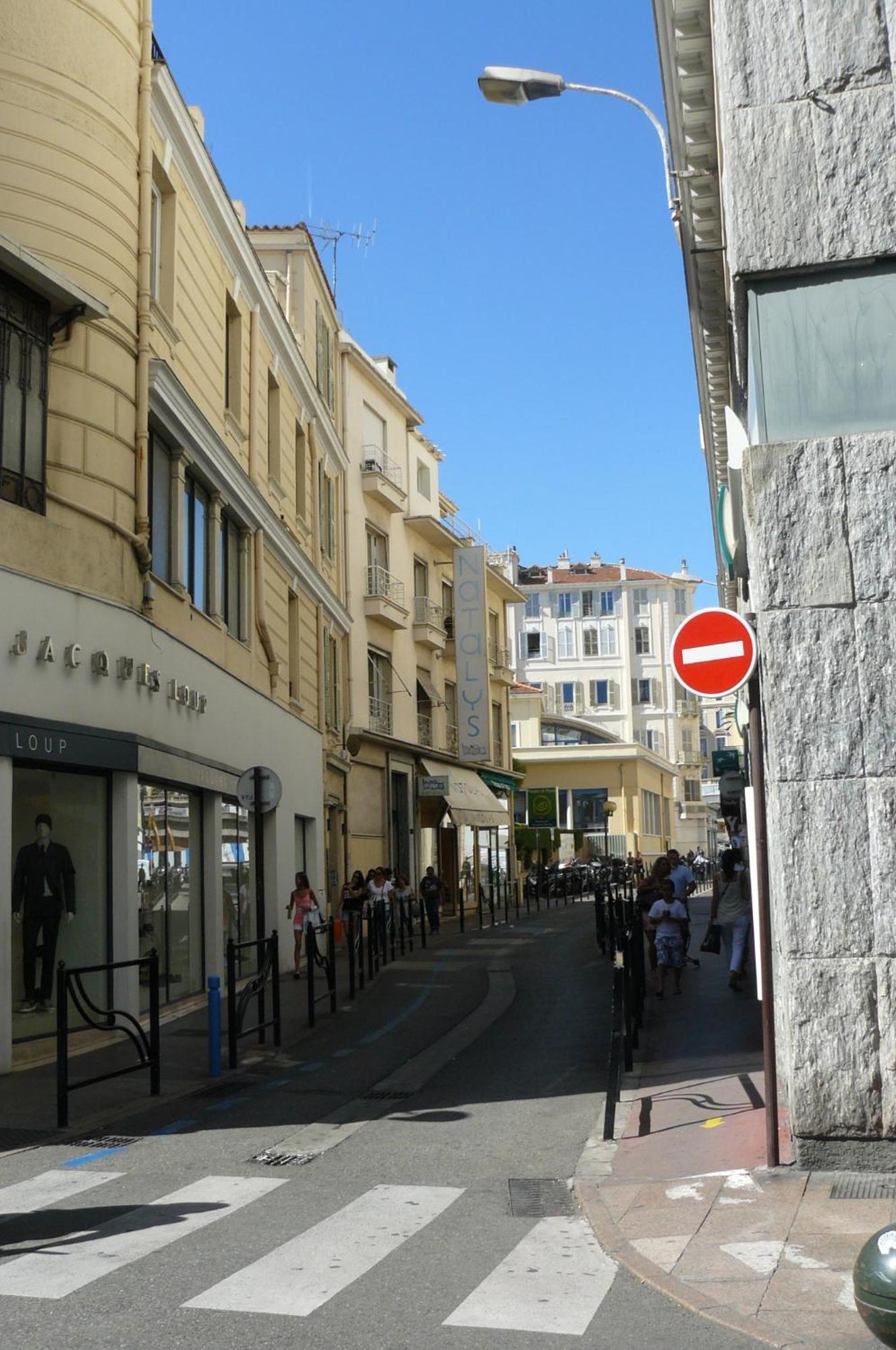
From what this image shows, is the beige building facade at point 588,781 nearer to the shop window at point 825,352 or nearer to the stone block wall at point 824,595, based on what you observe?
the shop window at point 825,352

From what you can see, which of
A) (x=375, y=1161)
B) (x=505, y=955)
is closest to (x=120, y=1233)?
(x=375, y=1161)

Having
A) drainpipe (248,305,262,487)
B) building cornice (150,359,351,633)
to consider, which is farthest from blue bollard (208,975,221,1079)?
drainpipe (248,305,262,487)

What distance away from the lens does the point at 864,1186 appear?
6875 millimetres

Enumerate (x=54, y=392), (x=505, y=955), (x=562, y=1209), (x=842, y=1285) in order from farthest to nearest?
(x=505, y=955)
(x=54, y=392)
(x=562, y=1209)
(x=842, y=1285)

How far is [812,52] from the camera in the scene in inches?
323

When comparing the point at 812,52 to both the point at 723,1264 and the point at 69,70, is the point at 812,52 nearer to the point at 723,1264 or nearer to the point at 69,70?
the point at 723,1264

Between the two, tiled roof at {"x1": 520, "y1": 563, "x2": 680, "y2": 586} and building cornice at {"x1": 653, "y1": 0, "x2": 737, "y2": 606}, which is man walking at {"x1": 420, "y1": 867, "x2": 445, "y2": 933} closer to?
building cornice at {"x1": 653, "y1": 0, "x2": 737, "y2": 606}

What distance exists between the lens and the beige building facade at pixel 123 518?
507 inches

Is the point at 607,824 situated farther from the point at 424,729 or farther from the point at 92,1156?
the point at 92,1156

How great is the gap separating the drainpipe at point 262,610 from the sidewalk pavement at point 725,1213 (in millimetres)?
12055

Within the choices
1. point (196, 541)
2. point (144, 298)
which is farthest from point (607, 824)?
point (144, 298)

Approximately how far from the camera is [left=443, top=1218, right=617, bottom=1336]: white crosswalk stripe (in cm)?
526

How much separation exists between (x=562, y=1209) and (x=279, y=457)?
1786 cm

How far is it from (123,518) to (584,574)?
72697 millimetres
